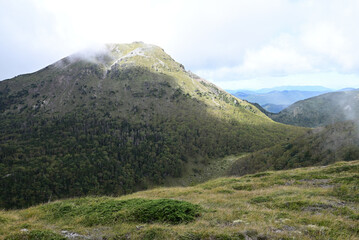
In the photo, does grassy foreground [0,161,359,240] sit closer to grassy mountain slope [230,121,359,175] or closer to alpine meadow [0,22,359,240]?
alpine meadow [0,22,359,240]

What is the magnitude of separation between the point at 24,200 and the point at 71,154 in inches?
1702

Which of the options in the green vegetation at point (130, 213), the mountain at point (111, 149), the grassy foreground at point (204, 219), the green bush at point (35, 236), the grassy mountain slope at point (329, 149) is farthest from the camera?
the mountain at point (111, 149)

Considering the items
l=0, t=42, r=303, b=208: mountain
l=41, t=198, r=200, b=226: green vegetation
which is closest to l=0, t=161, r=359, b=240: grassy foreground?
l=41, t=198, r=200, b=226: green vegetation

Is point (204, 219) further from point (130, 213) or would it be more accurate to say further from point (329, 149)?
point (329, 149)

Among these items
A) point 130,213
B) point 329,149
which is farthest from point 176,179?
point 130,213

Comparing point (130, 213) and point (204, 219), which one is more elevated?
point (130, 213)

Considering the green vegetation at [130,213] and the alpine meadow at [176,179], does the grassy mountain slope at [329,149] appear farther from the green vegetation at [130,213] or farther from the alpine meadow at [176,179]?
the green vegetation at [130,213]

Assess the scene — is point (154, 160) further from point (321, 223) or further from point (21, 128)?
point (21, 128)

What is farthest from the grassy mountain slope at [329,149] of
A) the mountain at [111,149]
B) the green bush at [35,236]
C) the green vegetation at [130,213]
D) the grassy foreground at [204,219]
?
the mountain at [111,149]

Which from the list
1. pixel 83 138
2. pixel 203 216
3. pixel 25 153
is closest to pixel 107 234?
pixel 203 216

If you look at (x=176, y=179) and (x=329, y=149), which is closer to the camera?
(x=329, y=149)

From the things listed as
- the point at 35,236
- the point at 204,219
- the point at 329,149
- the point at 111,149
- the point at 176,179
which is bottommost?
the point at 176,179

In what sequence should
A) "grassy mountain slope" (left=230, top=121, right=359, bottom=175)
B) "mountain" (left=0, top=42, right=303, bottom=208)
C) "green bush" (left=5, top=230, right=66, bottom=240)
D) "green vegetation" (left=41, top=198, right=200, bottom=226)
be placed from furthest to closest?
"mountain" (left=0, top=42, right=303, bottom=208) → "grassy mountain slope" (left=230, top=121, right=359, bottom=175) → "green vegetation" (left=41, top=198, right=200, bottom=226) → "green bush" (left=5, top=230, right=66, bottom=240)

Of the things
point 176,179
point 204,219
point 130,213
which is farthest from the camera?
point 176,179
